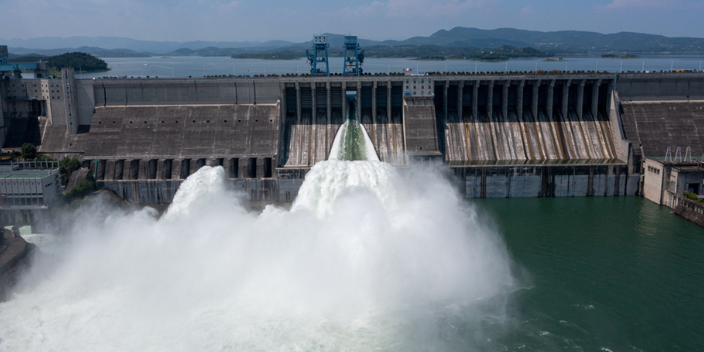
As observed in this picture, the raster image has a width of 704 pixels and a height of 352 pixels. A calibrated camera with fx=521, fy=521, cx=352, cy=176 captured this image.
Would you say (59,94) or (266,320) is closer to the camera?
(266,320)

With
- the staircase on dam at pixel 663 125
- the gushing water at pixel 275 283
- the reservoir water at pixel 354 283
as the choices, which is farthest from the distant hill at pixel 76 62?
the staircase on dam at pixel 663 125

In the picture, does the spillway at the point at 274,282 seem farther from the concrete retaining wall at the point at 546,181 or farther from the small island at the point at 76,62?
the small island at the point at 76,62

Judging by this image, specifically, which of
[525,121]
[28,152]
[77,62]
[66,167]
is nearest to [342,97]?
[525,121]

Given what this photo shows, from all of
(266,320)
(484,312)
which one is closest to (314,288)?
(266,320)

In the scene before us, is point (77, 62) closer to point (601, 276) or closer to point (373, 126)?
point (373, 126)

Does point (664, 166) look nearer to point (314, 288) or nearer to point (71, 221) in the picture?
point (314, 288)
